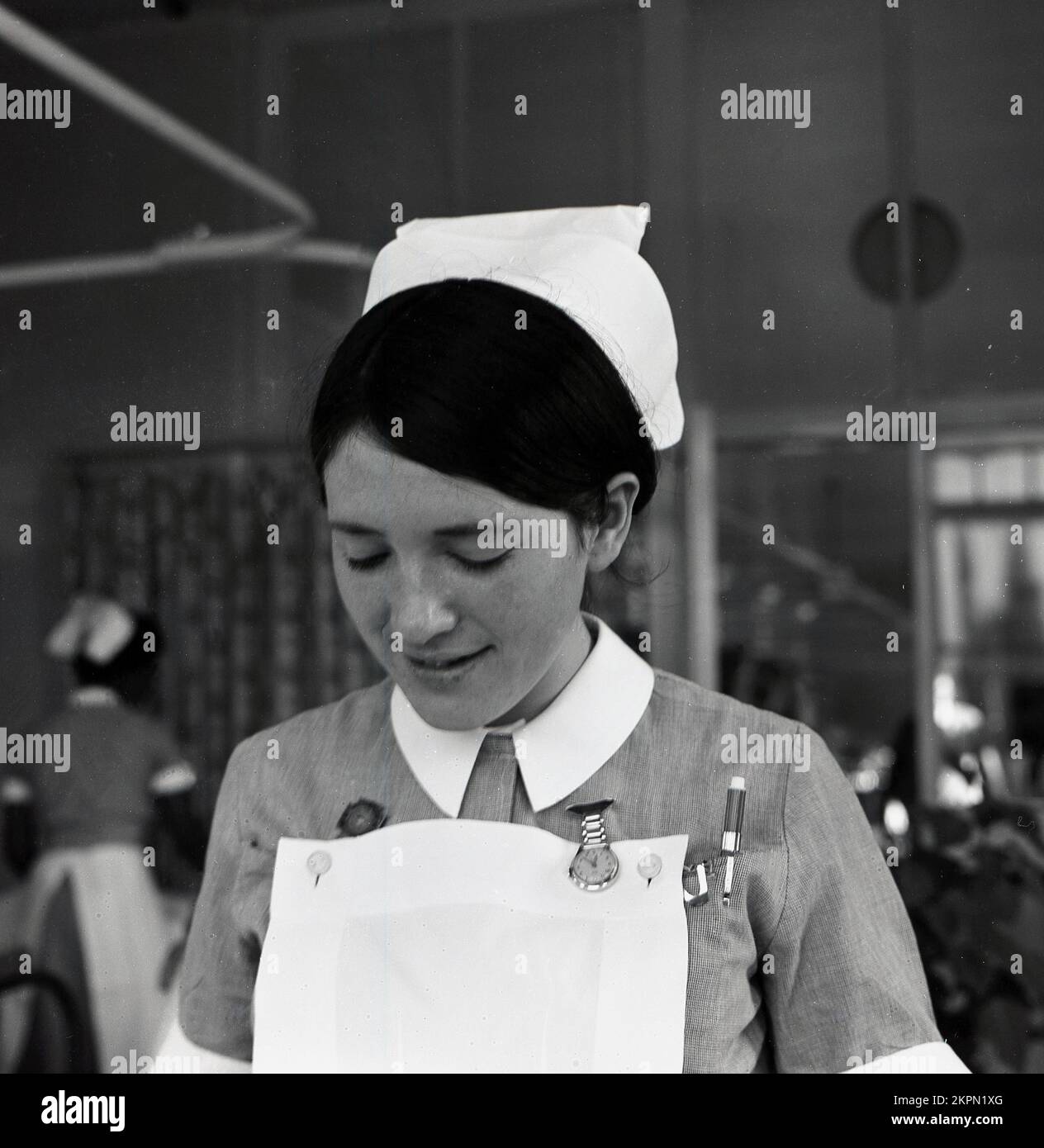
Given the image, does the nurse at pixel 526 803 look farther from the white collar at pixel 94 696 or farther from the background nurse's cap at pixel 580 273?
the white collar at pixel 94 696

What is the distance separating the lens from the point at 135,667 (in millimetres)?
812

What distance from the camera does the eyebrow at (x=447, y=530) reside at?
0.64 meters

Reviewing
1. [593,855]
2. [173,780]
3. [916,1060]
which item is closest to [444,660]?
[593,855]

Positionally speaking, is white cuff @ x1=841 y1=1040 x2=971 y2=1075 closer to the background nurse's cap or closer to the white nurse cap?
the background nurse's cap

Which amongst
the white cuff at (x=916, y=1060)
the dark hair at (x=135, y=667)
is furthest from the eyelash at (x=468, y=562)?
the white cuff at (x=916, y=1060)

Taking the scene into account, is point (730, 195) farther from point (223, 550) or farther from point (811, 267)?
point (223, 550)

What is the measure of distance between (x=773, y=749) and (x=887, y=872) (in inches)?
4.2

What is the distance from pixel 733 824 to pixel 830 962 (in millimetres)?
92

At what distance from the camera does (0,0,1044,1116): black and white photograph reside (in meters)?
0.68

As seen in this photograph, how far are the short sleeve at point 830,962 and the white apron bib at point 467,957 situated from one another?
60mm

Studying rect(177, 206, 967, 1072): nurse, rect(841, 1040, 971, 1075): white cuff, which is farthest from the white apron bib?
rect(841, 1040, 971, 1075): white cuff

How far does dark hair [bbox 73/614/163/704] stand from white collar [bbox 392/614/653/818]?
0.21 meters

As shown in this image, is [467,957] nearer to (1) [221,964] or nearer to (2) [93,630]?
(1) [221,964]
